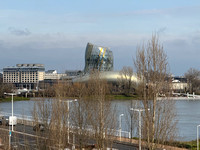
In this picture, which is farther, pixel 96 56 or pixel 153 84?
pixel 96 56

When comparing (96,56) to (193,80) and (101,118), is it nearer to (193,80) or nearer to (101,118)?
(193,80)

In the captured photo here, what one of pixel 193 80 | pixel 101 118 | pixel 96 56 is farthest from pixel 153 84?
pixel 193 80

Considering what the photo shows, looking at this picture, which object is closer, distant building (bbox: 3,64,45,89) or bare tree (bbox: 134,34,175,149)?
bare tree (bbox: 134,34,175,149)

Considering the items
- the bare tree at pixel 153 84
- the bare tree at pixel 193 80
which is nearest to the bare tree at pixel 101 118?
the bare tree at pixel 153 84

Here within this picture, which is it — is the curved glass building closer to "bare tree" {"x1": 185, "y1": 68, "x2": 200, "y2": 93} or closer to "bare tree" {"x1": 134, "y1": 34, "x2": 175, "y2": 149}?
"bare tree" {"x1": 185, "y1": 68, "x2": 200, "y2": 93}

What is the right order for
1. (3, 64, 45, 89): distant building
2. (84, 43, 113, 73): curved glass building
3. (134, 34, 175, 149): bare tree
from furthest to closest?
(3, 64, 45, 89): distant building, (84, 43, 113, 73): curved glass building, (134, 34, 175, 149): bare tree

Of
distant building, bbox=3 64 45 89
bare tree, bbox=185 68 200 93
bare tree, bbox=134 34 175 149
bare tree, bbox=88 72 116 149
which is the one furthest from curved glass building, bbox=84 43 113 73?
distant building, bbox=3 64 45 89

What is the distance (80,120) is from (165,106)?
5210mm

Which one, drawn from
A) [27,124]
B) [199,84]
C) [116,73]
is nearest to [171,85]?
[27,124]

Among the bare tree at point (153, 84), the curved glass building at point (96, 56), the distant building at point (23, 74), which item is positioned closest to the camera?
the bare tree at point (153, 84)

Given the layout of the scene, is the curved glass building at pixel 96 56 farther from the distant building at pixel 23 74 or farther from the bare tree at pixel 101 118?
the distant building at pixel 23 74

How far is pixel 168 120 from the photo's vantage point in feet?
Result: 37.7

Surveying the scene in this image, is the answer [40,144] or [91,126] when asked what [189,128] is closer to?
[91,126]

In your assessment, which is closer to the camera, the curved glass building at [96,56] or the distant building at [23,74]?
the curved glass building at [96,56]
